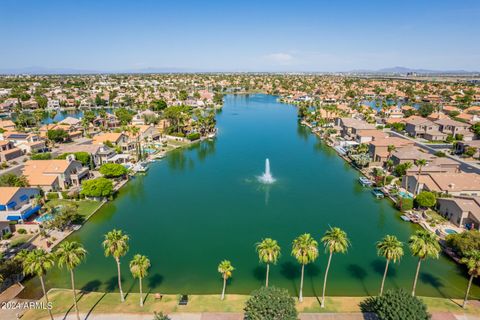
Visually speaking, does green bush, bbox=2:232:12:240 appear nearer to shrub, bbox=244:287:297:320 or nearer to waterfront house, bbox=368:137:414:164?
shrub, bbox=244:287:297:320

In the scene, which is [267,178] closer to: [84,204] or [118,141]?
[84,204]

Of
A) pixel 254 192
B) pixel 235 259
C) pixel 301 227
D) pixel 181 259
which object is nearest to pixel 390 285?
pixel 301 227

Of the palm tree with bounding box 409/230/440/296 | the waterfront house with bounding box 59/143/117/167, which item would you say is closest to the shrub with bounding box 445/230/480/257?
the palm tree with bounding box 409/230/440/296

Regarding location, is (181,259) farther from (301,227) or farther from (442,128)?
(442,128)

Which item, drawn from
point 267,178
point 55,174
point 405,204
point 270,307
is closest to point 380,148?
point 405,204

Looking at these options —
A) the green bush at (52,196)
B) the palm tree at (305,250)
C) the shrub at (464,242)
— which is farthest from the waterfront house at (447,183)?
the green bush at (52,196)
